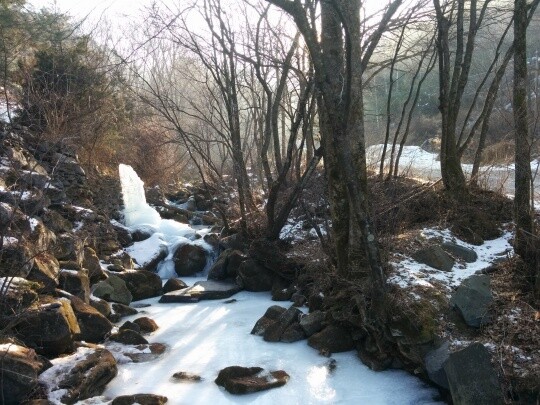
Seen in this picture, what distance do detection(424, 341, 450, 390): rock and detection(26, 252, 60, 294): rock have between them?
184 inches

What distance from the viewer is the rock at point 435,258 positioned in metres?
6.54

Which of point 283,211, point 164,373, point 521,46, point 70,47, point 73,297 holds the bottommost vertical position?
point 164,373

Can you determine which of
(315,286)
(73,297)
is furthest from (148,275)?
(315,286)

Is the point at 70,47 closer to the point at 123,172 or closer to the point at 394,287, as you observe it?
the point at 123,172

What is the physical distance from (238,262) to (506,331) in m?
5.94

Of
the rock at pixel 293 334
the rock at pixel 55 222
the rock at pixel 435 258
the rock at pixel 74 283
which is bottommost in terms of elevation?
the rock at pixel 293 334

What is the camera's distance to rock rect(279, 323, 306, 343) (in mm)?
6453

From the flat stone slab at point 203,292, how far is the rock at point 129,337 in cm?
214

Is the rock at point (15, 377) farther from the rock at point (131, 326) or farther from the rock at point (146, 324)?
the rock at point (146, 324)

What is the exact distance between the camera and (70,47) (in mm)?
13938

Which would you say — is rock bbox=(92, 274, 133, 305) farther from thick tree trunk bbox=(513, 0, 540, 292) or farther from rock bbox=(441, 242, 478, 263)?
thick tree trunk bbox=(513, 0, 540, 292)

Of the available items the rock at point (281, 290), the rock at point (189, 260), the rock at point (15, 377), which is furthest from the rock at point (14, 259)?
the rock at point (189, 260)

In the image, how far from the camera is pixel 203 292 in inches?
358

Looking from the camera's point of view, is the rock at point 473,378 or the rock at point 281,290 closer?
the rock at point 473,378
